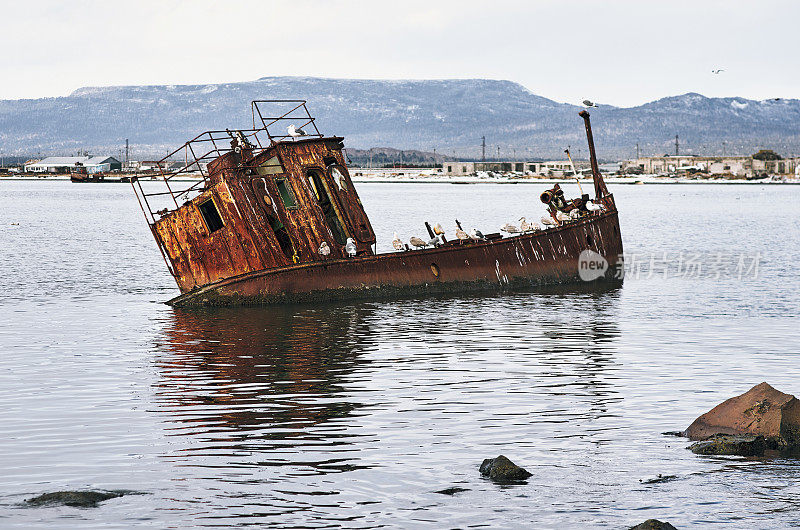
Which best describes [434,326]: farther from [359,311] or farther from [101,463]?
[101,463]

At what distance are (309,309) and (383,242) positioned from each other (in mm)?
33767

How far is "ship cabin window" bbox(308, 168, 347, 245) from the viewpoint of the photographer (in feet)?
103

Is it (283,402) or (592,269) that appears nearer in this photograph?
(283,402)

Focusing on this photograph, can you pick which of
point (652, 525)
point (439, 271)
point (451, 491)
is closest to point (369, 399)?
point (451, 491)

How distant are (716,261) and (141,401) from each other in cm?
4210

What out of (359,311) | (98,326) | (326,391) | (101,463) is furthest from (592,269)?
(101,463)

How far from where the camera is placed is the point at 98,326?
95.9 feet

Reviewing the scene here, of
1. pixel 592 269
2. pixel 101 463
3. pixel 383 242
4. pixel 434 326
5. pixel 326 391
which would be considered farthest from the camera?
pixel 383 242

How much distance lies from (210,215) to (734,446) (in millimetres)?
19393

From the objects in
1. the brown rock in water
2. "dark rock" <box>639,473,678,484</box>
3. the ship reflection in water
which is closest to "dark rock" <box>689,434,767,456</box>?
the brown rock in water

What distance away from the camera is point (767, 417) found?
48.1 feet

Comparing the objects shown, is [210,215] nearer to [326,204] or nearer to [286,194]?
[286,194]

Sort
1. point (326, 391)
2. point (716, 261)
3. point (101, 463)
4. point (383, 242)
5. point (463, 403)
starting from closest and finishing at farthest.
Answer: point (101, 463) < point (463, 403) < point (326, 391) < point (716, 261) < point (383, 242)

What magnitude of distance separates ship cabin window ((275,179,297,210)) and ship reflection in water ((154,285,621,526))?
125 inches
